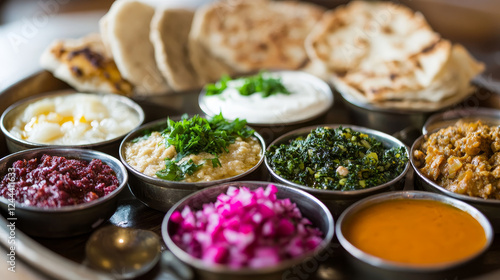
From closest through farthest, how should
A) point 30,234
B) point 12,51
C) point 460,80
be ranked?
1. point 30,234
2. point 460,80
3. point 12,51

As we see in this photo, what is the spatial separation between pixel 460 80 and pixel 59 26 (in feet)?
14.7

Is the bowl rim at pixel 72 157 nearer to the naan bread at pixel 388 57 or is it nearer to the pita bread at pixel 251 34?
the pita bread at pixel 251 34

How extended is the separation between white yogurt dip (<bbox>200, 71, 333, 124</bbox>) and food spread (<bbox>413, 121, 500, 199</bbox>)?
3.24 ft

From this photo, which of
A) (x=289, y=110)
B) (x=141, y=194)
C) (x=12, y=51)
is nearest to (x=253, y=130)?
(x=289, y=110)

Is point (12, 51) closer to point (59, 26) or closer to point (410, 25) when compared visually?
point (59, 26)

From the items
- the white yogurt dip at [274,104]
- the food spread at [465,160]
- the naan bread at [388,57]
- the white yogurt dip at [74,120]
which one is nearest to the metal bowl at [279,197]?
the food spread at [465,160]

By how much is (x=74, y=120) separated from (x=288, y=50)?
2.24 m

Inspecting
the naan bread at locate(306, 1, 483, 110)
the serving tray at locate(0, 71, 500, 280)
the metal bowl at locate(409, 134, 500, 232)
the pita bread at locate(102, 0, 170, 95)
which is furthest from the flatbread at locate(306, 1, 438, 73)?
the metal bowl at locate(409, 134, 500, 232)

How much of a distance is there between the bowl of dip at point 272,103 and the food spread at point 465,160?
971mm

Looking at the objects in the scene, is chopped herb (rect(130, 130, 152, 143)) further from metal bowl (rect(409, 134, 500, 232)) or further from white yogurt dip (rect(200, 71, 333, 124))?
metal bowl (rect(409, 134, 500, 232))

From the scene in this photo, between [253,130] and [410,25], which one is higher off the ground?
[410,25]

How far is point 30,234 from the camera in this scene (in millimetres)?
2660

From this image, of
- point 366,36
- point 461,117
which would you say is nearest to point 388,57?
point 366,36

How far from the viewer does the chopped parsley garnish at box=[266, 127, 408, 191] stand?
2803 millimetres
